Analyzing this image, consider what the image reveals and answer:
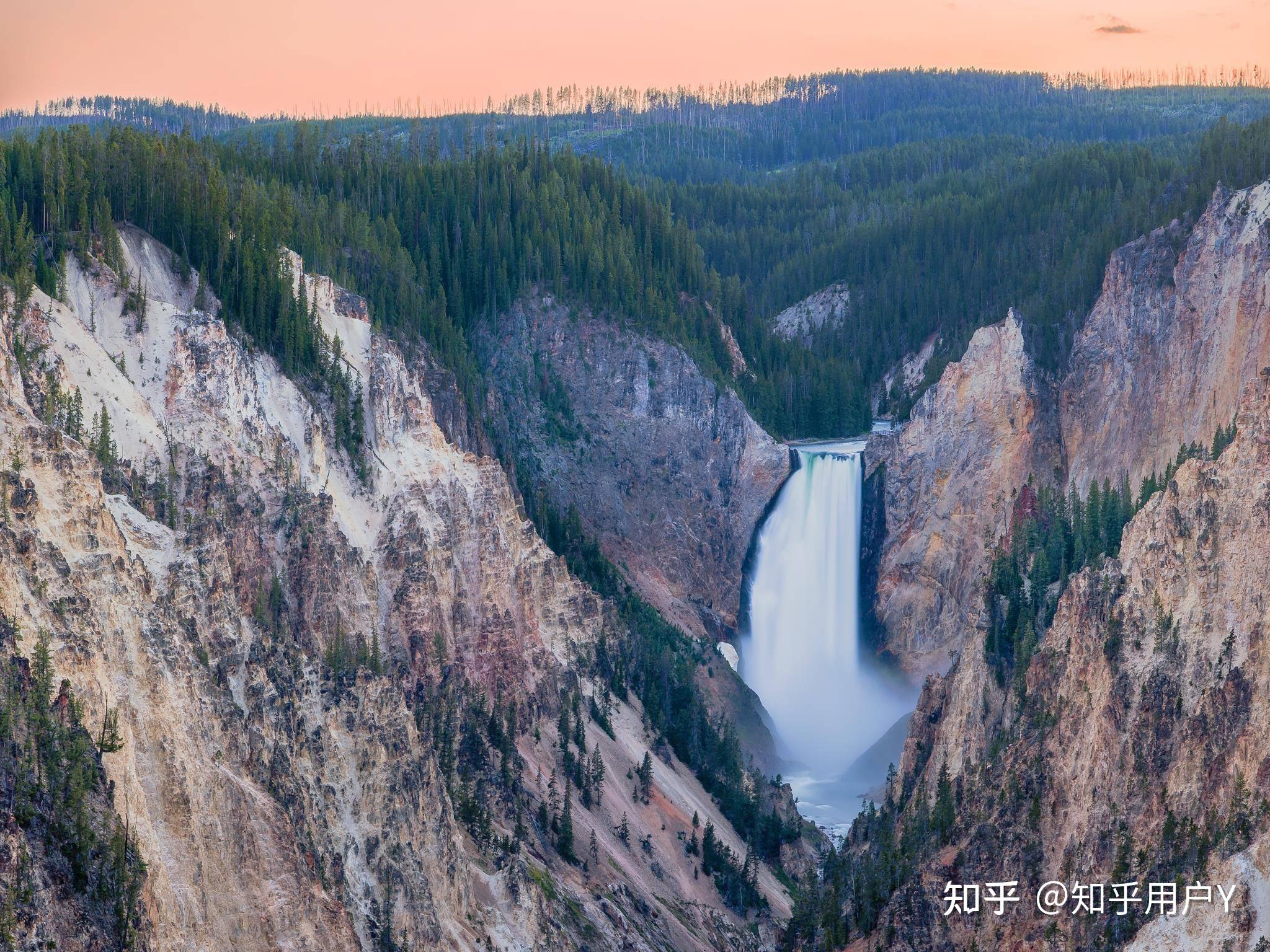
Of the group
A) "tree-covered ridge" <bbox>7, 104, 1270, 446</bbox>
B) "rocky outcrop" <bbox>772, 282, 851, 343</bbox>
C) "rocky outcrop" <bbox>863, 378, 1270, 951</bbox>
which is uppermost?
"tree-covered ridge" <bbox>7, 104, 1270, 446</bbox>

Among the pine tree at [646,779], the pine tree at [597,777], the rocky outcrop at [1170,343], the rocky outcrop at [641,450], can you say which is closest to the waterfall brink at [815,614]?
the rocky outcrop at [641,450]

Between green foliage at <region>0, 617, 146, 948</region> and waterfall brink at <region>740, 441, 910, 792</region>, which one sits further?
waterfall brink at <region>740, 441, 910, 792</region>

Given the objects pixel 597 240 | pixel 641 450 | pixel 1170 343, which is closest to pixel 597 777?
pixel 641 450

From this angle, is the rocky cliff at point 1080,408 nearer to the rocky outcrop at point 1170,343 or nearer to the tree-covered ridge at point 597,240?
the rocky outcrop at point 1170,343

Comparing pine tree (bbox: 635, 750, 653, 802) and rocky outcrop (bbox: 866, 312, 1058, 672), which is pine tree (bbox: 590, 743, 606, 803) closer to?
pine tree (bbox: 635, 750, 653, 802)

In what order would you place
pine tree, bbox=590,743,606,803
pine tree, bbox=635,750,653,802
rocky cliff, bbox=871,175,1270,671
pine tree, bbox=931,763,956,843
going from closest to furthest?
pine tree, bbox=931,763,956,843 → pine tree, bbox=590,743,606,803 → pine tree, bbox=635,750,653,802 → rocky cliff, bbox=871,175,1270,671

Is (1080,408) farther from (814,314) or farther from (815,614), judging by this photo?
(814,314)

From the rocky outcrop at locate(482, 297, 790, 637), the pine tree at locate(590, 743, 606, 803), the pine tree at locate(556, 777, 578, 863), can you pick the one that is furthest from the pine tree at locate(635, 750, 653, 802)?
the rocky outcrop at locate(482, 297, 790, 637)
